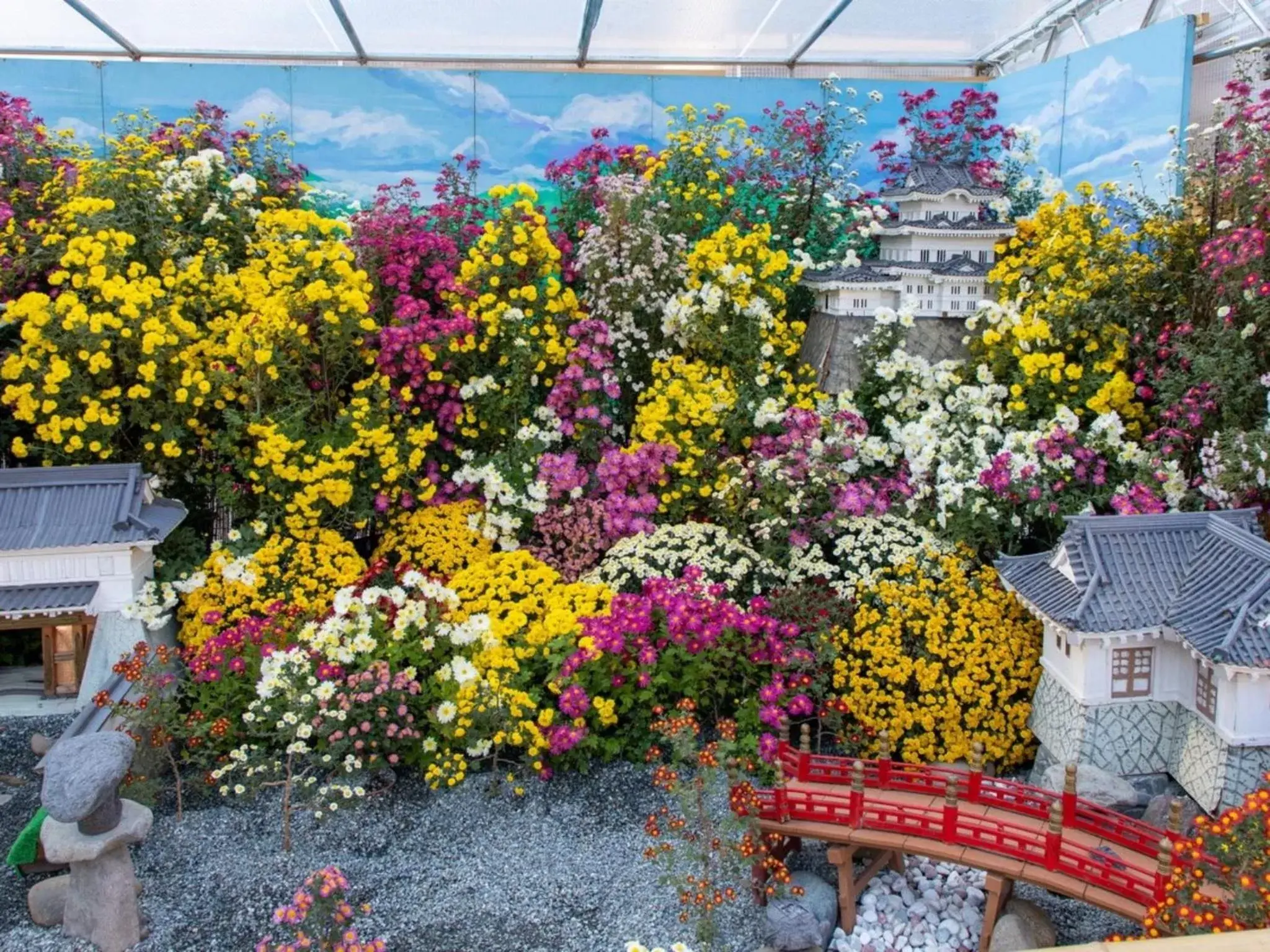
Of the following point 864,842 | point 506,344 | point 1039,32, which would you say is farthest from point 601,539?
point 1039,32

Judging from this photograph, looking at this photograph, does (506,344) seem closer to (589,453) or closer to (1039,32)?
(589,453)

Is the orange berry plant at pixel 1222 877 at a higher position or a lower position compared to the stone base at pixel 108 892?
higher

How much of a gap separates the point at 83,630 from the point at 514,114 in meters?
7.43

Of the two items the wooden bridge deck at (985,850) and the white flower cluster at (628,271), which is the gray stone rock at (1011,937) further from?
the white flower cluster at (628,271)

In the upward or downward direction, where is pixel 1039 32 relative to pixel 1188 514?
upward

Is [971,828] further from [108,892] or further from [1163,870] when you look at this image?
[108,892]

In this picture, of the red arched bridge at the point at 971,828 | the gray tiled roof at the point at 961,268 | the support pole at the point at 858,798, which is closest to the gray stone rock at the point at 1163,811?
the red arched bridge at the point at 971,828

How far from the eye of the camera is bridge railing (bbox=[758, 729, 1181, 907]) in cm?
530

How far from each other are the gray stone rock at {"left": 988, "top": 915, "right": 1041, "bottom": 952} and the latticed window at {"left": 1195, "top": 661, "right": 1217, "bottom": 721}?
72.1 inches

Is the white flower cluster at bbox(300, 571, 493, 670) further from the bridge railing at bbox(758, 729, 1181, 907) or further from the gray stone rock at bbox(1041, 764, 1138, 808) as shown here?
the gray stone rock at bbox(1041, 764, 1138, 808)

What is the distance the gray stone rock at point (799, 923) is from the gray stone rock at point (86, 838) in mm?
3520

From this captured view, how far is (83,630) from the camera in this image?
770 centimetres

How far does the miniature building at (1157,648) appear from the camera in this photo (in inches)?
241

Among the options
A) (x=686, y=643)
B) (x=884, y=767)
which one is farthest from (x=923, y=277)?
(x=884, y=767)
